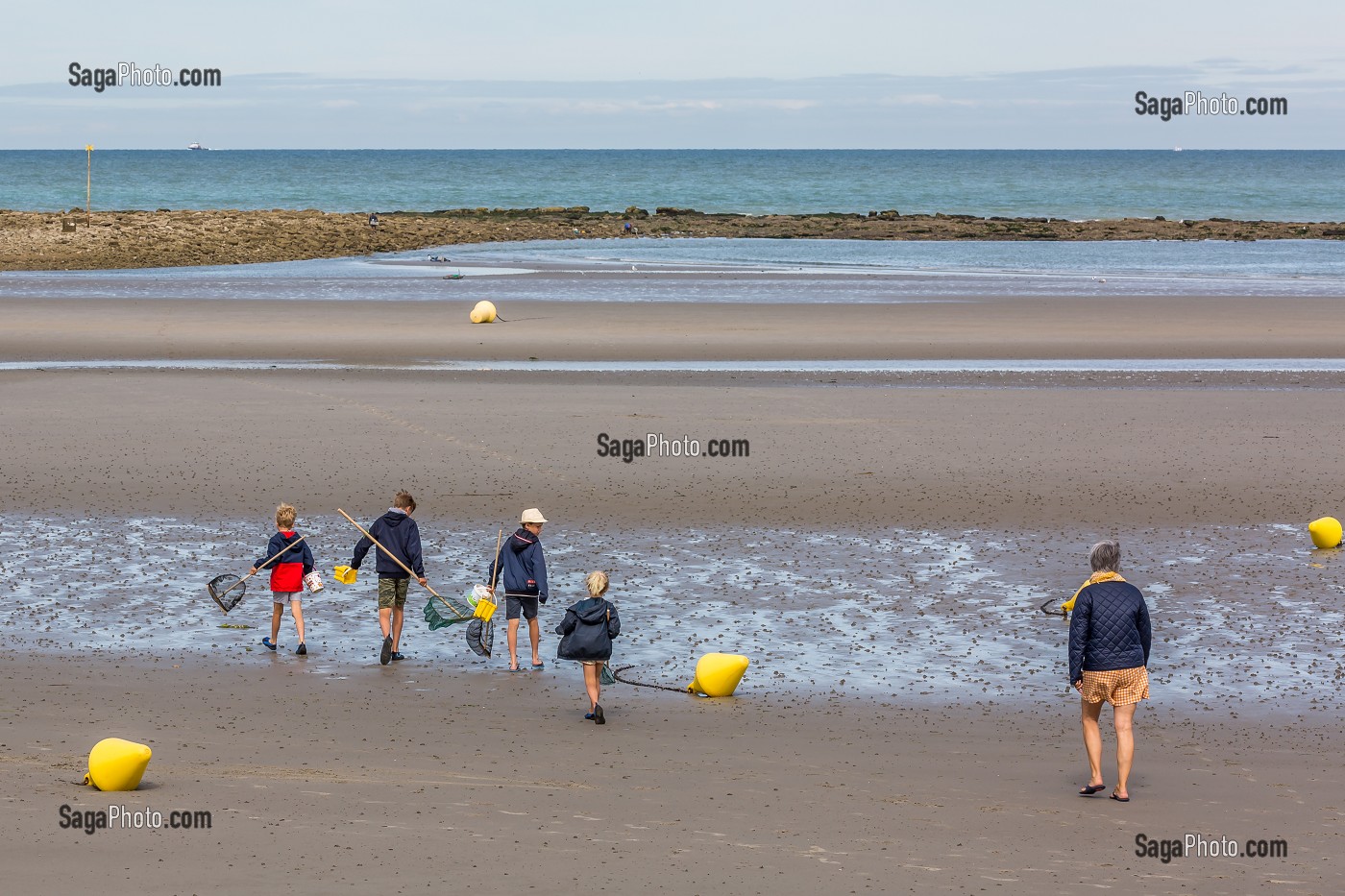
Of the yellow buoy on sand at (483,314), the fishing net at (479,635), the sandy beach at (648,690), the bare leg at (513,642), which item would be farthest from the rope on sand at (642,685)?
the yellow buoy on sand at (483,314)

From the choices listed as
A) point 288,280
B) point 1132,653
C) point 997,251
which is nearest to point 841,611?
point 1132,653

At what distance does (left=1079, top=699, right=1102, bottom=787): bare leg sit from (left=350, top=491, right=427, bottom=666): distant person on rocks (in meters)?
5.17

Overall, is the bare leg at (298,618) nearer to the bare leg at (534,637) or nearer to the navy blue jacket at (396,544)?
the navy blue jacket at (396,544)

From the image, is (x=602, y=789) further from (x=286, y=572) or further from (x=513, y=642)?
(x=286, y=572)

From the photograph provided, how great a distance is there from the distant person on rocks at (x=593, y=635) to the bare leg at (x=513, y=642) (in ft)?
3.67

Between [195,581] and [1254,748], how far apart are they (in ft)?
30.0

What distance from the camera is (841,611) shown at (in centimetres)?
1341

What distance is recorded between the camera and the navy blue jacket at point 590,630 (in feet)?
34.4

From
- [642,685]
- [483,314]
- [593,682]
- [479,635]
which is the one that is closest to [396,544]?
[479,635]

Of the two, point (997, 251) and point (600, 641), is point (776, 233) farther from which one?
point (600, 641)

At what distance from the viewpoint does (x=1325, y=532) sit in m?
15.7

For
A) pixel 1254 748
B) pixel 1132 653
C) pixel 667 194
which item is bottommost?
pixel 1254 748

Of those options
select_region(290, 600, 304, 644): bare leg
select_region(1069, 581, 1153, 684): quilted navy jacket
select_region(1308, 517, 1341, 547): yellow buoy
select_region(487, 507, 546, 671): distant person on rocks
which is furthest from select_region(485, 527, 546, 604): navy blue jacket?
select_region(1308, 517, 1341, 547): yellow buoy

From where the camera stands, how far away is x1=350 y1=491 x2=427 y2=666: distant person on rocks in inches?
469
